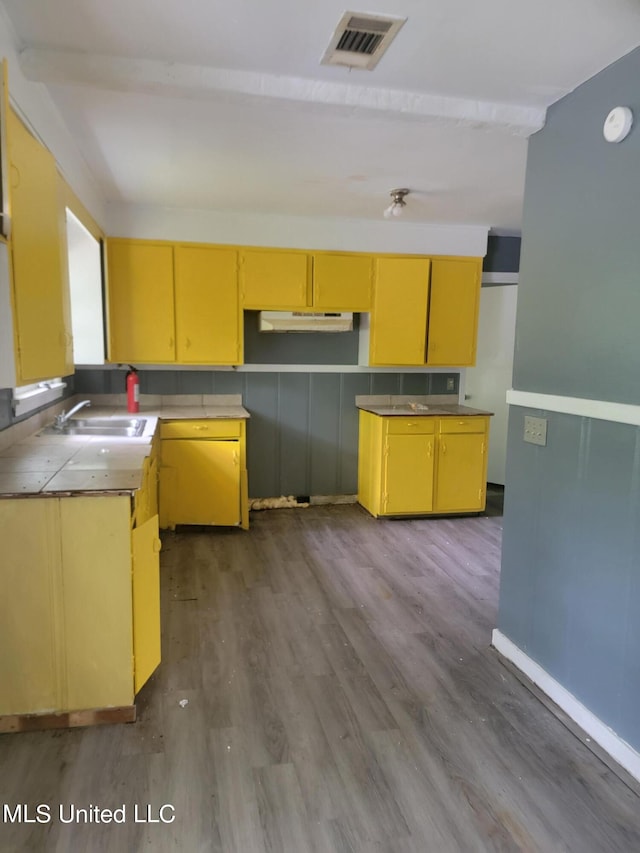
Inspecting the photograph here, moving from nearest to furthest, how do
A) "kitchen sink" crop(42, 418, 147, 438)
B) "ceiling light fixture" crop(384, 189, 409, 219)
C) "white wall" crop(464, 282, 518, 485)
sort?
"kitchen sink" crop(42, 418, 147, 438)
"ceiling light fixture" crop(384, 189, 409, 219)
"white wall" crop(464, 282, 518, 485)

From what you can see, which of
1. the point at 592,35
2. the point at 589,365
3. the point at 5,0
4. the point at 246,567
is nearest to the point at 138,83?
the point at 5,0

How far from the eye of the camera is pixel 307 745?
1921mm

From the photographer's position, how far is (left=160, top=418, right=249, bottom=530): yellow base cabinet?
391 centimetres

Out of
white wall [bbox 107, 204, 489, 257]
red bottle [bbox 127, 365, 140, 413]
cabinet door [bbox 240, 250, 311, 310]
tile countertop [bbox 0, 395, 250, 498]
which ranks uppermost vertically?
white wall [bbox 107, 204, 489, 257]

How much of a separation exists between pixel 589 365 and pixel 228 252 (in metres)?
2.97

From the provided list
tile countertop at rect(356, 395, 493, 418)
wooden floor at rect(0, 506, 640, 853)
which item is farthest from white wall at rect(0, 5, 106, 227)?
tile countertop at rect(356, 395, 493, 418)

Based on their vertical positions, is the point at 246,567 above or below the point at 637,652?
below

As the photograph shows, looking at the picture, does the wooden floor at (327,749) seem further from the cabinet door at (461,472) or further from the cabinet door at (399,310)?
the cabinet door at (399,310)

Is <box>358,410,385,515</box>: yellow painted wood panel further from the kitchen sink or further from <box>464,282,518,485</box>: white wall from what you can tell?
the kitchen sink

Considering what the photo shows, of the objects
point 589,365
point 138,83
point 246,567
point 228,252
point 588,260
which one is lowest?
point 246,567

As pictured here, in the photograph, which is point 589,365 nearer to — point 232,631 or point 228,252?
point 232,631

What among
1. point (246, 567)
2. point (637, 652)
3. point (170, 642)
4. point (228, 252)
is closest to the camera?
point (637, 652)

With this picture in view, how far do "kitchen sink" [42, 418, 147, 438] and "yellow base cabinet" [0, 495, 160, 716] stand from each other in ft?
4.17

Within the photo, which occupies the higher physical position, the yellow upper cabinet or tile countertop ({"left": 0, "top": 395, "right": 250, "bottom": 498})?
the yellow upper cabinet
